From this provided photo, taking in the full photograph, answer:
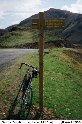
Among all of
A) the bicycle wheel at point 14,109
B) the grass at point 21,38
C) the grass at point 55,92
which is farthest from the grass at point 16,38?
the bicycle wheel at point 14,109

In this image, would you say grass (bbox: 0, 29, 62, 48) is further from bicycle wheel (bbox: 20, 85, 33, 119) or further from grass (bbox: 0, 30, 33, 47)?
bicycle wheel (bbox: 20, 85, 33, 119)

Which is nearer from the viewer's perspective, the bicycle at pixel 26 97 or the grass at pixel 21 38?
the bicycle at pixel 26 97

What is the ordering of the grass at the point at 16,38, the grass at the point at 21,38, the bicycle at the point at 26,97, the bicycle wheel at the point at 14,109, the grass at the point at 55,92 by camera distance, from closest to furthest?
the bicycle at the point at 26,97 → the bicycle wheel at the point at 14,109 → the grass at the point at 55,92 → the grass at the point at 16,38 → the grass at the point at 21,38

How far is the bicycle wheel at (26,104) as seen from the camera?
41.8 ft

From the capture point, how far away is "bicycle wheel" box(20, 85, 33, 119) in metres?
12.8

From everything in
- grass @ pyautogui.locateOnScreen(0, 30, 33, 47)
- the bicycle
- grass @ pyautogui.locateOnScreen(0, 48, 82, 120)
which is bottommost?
grass @ pyautogui.locateOnScreen(0, 30, 33, 47)

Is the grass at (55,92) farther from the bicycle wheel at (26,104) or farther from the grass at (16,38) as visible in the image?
the grass at (16,38)

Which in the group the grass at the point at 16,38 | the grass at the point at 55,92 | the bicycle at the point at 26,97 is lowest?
the grass at the point at 16,38

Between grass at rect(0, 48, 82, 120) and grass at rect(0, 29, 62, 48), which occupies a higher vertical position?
grass at rect(0, 48, 82, 120)

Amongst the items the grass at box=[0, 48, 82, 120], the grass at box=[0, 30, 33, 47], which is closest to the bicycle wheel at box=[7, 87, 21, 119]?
the grass at box=[0, 48, 82, 120]

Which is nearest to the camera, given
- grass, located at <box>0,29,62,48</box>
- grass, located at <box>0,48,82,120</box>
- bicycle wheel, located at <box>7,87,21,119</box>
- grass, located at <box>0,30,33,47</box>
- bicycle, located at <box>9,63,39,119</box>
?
bicycle, located at <box>9,63,39,119</box>

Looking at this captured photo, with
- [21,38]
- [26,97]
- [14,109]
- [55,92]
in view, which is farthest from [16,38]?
[26,97]

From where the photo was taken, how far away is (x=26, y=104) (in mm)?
13016

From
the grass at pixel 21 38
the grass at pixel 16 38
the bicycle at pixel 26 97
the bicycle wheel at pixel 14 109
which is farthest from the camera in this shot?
the grass at pixel 21 38
